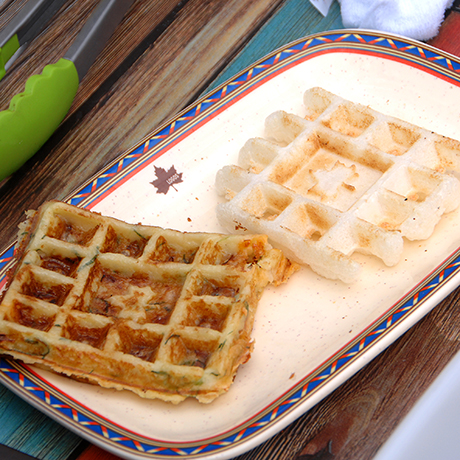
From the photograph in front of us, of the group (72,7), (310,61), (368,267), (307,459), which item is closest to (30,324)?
(307,459)

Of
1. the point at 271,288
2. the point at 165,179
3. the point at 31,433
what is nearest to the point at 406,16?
the point at 165,179

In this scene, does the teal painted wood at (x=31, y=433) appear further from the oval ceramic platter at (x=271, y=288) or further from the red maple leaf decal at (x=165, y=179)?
the red maple leaf decal at (x=165, y=179)

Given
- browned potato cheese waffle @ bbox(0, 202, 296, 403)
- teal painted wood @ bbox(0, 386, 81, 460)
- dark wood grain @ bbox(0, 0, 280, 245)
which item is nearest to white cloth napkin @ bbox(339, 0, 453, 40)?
dark wood grain @ bbox(0, 0, 280, 245)

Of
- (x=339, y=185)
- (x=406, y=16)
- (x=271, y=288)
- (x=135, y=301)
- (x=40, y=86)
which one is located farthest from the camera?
(x=406, y=16)

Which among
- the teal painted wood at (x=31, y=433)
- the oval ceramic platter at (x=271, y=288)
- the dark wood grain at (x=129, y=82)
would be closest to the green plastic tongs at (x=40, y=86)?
the dark wood grain at (x=129, y=82)

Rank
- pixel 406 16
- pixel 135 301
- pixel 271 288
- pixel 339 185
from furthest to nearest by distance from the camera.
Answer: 1. pixel 406 16
2. pixel 339 185
3. pixel 271 288
4. pixel 135 301

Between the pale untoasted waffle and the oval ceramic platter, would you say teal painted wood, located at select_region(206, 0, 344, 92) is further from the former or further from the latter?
the pale untoasted waffle

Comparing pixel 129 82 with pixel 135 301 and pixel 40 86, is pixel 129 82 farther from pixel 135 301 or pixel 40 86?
pixel 135 301
